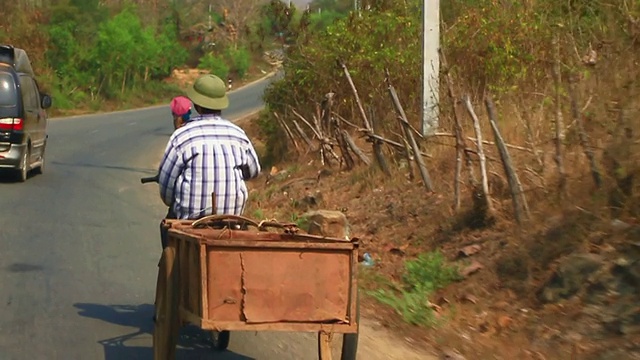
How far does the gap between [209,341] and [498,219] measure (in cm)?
341

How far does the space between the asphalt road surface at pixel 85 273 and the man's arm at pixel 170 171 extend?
3.80ft

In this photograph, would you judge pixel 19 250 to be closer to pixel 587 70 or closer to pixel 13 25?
pixel 587 70

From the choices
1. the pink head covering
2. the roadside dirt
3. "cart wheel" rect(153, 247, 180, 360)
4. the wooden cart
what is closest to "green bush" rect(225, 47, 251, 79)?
the roadside dirt

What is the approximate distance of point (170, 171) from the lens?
6793 mm

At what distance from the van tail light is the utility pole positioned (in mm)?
7581

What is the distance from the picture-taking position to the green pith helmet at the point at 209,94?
6895 mm

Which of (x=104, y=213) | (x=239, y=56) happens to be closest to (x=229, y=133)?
(x=104, y=213)

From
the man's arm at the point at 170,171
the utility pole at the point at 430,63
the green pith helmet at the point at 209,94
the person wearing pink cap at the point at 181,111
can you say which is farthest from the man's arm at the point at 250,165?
the utility pole at the point at 430,63

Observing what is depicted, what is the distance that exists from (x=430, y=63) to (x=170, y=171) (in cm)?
703

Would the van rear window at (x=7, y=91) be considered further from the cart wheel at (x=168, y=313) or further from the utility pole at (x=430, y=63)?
the cart wheel at (x=168, y=313)

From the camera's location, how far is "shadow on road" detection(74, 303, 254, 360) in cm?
703

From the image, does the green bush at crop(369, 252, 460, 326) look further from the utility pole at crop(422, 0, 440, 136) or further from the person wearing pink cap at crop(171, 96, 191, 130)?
the utility pole at crop(422, 0, 440, 136)

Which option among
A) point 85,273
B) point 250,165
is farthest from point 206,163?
point 85,273

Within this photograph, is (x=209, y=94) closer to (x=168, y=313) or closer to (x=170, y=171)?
(x=170, y=171)
